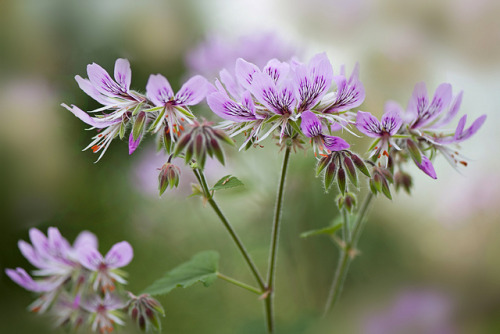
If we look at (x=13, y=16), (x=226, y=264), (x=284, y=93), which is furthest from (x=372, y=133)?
(x=13, y=16)

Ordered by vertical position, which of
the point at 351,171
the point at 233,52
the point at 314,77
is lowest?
the point at 351,171

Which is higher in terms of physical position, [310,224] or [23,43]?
[23,43]

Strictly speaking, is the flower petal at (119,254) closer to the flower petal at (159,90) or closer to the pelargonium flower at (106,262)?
the pelargonium flower at (106,262)

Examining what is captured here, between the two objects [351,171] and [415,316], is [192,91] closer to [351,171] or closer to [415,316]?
[351,171]

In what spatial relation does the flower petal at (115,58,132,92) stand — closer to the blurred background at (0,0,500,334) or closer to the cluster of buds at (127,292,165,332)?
the cluster of buds at (127,292,165,332)

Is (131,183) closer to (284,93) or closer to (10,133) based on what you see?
(10,133)

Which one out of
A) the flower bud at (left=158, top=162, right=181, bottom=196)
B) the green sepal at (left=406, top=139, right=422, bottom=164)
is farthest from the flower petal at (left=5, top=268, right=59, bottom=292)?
the green sepal at (left=406, top=139, right=422, bottom=164)

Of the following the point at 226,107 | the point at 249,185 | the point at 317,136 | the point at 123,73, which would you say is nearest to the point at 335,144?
the point at 317,136
